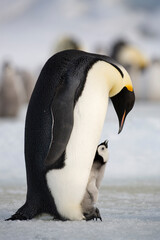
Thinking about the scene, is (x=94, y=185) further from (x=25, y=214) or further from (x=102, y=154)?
(x=25, y=214)

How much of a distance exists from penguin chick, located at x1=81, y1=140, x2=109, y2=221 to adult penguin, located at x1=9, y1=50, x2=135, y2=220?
3 cm

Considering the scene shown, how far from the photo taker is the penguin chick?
3309 millimetres

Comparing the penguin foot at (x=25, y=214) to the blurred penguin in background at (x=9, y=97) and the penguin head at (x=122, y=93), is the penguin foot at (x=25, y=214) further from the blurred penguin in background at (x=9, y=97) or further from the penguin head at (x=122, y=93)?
the blurred penguin in background at (x=9, y=97)

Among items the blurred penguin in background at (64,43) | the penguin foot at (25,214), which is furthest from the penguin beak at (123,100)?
the blurred penguin in background at (64,43)

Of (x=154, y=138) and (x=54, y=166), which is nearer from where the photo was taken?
(x=54, y=166)

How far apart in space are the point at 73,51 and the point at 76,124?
1.40 feet

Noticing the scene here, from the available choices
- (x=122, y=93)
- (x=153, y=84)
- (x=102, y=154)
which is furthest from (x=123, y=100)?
(x=153, y=84)

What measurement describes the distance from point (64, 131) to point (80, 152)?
16cm

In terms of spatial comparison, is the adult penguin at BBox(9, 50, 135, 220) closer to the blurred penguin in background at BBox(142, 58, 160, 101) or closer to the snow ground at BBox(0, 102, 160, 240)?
the snow ground at BBox(0, 102, 160, 240)

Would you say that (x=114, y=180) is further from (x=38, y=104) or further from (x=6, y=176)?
(x=38, y=104)

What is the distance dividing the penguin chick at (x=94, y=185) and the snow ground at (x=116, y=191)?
0.11 meters

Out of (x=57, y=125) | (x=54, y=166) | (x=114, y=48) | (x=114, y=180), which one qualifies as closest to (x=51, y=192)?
(x=54, y=166)

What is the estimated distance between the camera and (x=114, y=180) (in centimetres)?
520

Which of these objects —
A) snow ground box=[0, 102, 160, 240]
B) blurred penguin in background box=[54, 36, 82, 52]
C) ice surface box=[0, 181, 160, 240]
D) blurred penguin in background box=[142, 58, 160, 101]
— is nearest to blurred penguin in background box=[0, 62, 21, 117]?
snow ground box=[0, 102, 160, 240]
